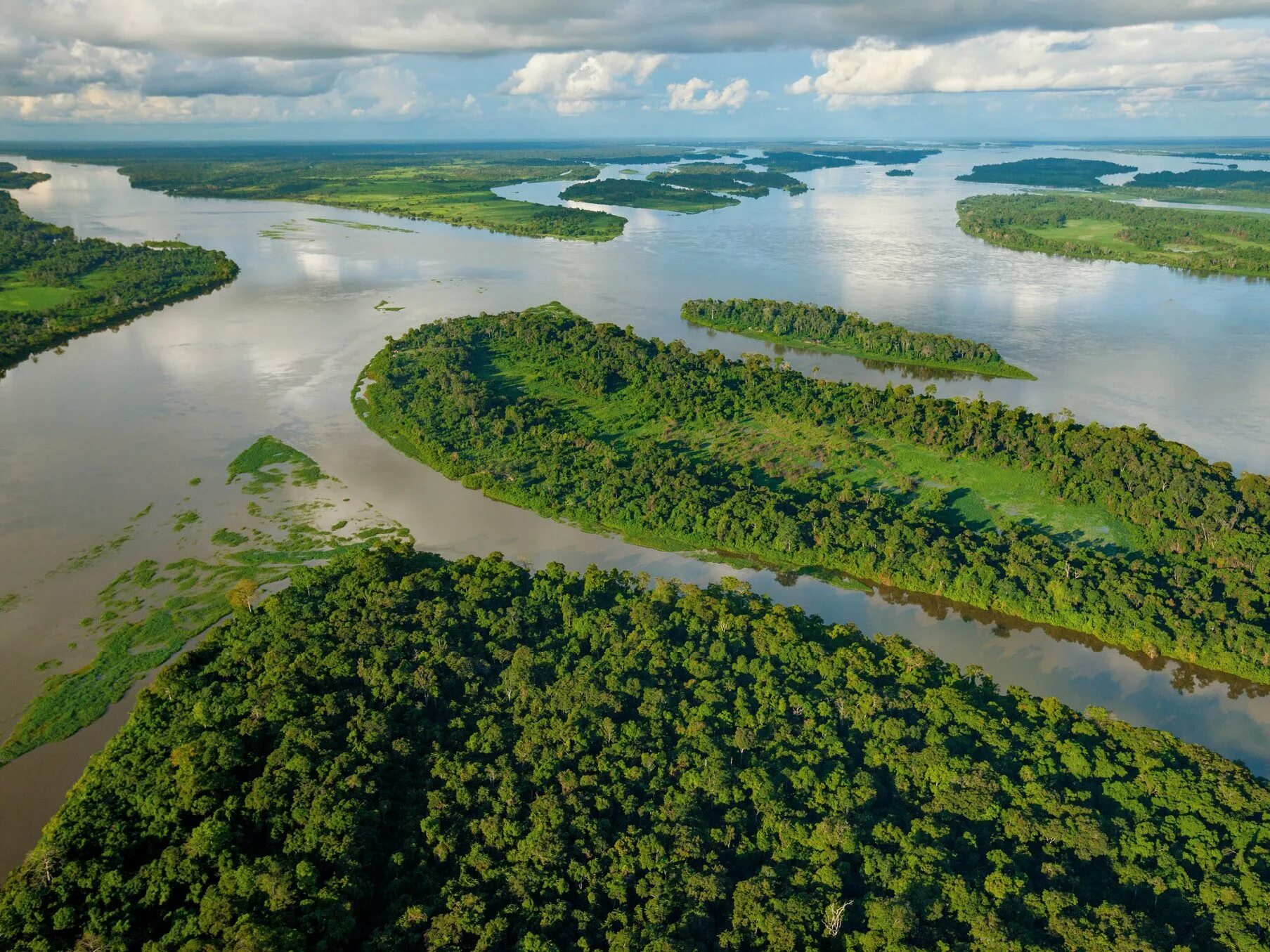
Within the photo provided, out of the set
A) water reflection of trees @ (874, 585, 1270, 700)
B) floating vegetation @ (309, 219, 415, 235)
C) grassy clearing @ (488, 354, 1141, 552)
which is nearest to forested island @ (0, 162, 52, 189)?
floating vegetation @ (309, 219, 415, 235)

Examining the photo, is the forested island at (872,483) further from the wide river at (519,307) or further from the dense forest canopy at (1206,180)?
the dense forest canopy at (1206,180)

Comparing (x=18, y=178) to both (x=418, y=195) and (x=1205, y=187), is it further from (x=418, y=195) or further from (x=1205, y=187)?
(x=1205, y=187)

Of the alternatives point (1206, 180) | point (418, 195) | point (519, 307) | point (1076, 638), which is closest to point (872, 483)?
point (1076, 638)

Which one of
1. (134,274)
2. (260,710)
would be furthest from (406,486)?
(134,274)

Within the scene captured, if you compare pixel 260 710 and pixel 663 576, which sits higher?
pixel 260 710

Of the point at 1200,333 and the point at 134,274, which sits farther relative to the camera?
the point at 134,274

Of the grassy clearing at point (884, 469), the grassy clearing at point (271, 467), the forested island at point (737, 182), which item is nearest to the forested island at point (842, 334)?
the grassy clearing at point (884, 469)

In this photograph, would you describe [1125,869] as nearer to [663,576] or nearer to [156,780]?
[663,576]
